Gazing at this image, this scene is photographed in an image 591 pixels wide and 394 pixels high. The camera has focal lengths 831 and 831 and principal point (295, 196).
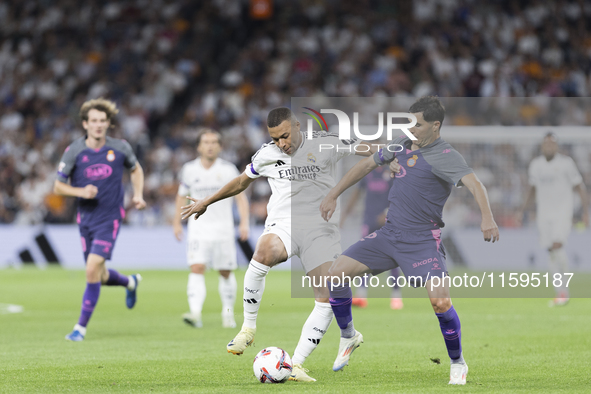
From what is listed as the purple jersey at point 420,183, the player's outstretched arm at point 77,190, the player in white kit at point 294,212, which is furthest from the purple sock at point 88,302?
the purple jersey at point 420,183

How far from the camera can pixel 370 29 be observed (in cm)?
2594

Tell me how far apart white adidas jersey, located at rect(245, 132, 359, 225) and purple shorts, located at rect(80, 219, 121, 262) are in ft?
10.7

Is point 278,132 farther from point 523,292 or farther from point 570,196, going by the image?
point 523,292

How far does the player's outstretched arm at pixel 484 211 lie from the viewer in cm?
622

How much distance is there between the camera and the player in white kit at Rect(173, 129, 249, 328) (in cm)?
1091

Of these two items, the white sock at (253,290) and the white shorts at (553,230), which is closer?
the white sock at (253,290)

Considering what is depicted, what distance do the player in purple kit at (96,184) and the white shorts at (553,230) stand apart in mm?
7014

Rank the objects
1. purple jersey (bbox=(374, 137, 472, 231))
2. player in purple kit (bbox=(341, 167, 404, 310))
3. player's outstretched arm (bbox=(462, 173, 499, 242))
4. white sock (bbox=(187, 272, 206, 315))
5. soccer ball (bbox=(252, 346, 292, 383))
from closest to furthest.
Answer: player's outstretched arm (bbox=(462, 173, 499, 242)) → soccer ball (bbox=(252, 346, 292, 383)) → purple jersey (bbox=(374, 137, 472, 231)) → white sock (bbox=(187, 272, 206, 315)) → player in purple kit (bbox=(341, 167, 404, 310))

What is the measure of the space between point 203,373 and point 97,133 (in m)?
3.92

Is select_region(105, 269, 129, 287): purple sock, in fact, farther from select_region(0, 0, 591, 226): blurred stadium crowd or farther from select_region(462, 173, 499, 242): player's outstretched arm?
select_region(0, 0, 591, 226): blurred stadium crowd

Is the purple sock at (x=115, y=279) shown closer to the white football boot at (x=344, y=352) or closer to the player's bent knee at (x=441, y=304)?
the white football boot at (x=344, y=352)

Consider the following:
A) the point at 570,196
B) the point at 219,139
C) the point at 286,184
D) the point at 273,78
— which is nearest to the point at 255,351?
the point at 286,184

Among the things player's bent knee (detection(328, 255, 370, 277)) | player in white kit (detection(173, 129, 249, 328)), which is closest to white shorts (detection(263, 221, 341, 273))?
player's bent knee (detection(328, 255, 370, 277))

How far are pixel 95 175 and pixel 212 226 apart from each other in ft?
6.17
